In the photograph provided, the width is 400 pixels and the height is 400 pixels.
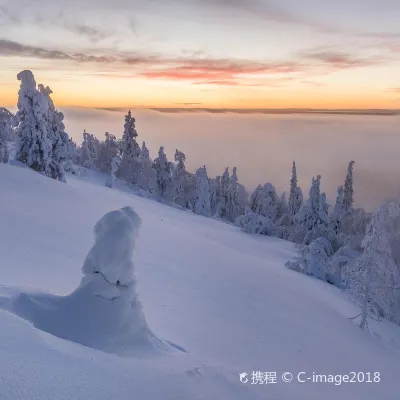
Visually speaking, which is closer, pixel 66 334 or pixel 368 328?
pixel 66 334

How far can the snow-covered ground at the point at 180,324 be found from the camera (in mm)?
5695

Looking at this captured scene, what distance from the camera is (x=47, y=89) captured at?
3766cm

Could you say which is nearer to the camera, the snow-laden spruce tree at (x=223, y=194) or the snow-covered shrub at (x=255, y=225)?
the snow-covered shrub at (x=255, y=225)

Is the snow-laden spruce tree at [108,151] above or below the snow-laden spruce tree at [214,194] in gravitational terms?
above

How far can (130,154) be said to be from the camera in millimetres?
66250

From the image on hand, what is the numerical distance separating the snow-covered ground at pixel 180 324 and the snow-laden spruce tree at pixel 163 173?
3953 cm

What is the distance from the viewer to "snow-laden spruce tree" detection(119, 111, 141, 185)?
63031 mm

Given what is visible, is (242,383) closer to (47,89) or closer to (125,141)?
(47,89)

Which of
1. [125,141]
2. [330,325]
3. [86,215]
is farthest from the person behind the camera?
[125,141]

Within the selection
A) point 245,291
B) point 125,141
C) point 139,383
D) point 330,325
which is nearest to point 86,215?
point 245,291

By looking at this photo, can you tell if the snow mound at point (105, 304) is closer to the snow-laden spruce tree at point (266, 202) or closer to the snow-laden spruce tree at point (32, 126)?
the snow-laden spruce tree at point (32, 126)

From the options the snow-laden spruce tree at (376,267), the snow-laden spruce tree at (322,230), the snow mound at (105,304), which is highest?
the snow mound at (105,304)

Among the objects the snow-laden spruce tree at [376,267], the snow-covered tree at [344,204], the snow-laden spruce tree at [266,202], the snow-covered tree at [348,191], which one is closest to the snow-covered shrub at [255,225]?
the snow-covered tree at [344,204]

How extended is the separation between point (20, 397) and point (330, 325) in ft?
53.0
